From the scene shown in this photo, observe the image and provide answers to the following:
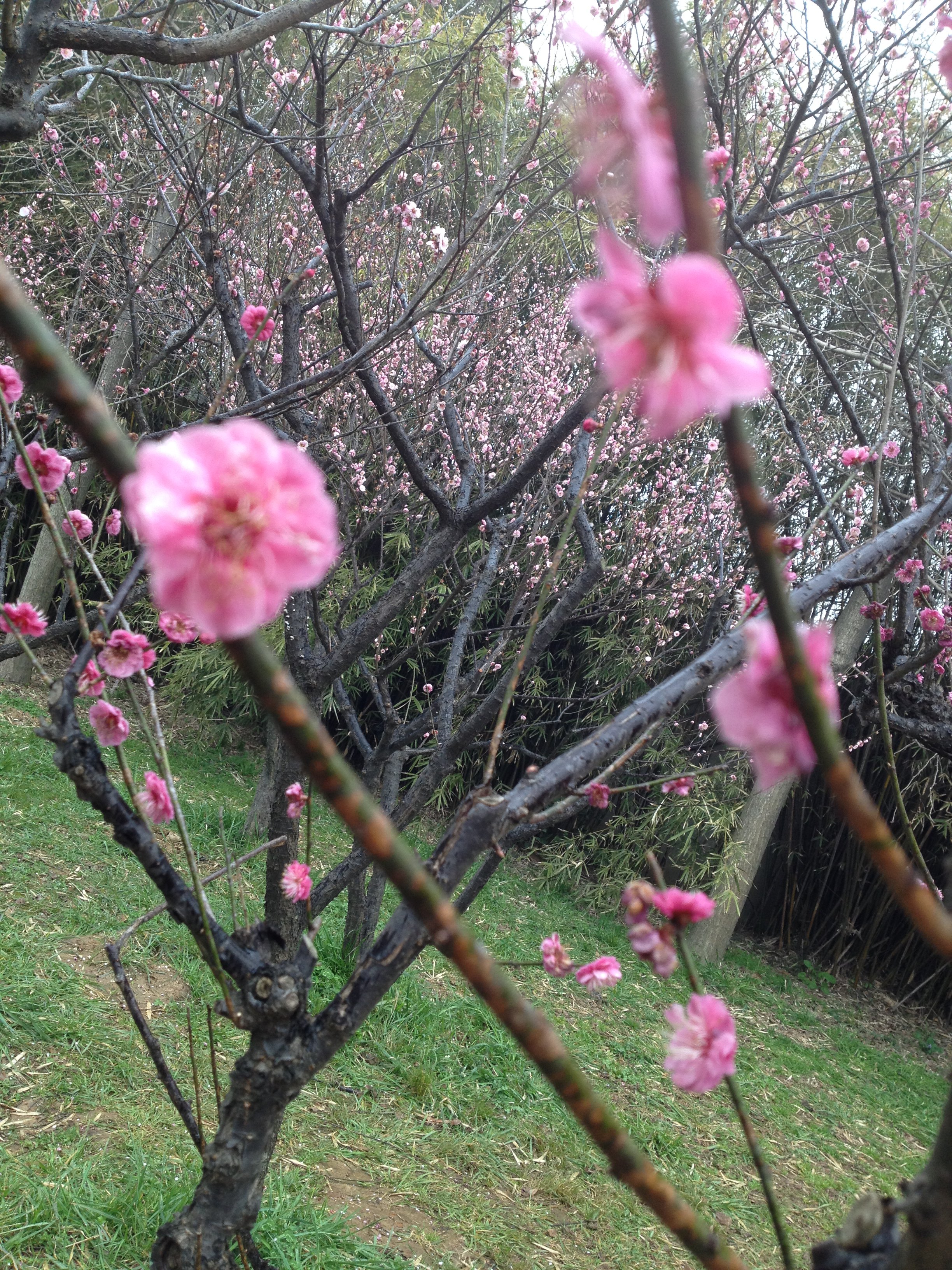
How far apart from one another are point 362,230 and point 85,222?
9.86 ft

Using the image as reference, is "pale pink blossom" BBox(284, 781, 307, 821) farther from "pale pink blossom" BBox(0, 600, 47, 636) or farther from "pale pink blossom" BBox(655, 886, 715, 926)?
"pale pink blossom" BBox(655, 886, 715, 926)

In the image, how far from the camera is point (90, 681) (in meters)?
1.24

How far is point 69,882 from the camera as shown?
12.8 ft

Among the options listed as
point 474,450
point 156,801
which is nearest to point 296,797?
point 156,801

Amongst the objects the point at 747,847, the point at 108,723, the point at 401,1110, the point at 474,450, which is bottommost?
the point at 401,1110

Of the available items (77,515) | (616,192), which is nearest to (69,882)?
(77,515)

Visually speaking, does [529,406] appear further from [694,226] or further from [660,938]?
[694,226]

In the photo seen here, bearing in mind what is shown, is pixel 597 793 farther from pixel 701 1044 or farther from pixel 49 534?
pixel 49 534

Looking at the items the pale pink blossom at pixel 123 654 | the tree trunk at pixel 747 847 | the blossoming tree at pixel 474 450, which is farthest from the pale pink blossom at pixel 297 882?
the tree trunk at pixel 747 847

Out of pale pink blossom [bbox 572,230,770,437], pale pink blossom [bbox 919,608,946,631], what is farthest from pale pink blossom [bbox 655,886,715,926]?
pale pink blossom [bbox 919,608,946,631]

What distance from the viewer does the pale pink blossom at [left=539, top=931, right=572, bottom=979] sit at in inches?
54.7

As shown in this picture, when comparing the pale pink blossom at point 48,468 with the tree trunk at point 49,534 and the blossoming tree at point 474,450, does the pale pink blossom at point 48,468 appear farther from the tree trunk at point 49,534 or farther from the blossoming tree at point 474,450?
the tree trunk at point 49,534

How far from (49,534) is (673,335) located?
5.87m

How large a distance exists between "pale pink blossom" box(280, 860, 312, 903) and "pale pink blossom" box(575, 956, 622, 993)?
1.58 feet
